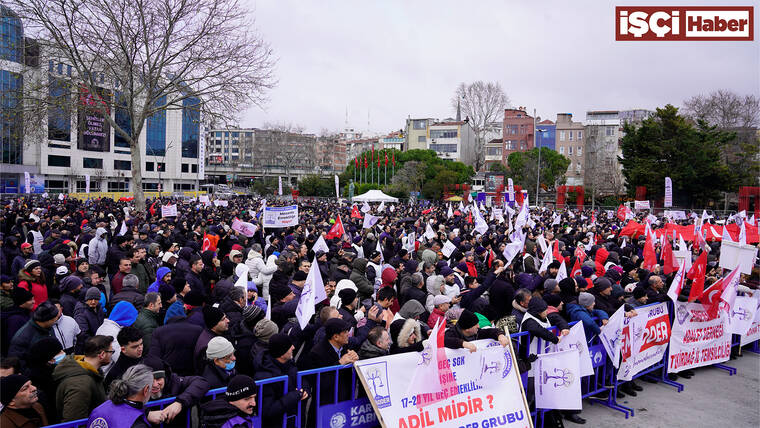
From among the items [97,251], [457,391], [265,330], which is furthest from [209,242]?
[457,391]

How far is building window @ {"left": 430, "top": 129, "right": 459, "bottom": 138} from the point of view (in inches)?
3233

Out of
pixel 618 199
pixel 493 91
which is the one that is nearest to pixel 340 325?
pixel 618 199

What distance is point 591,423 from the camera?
605 cm

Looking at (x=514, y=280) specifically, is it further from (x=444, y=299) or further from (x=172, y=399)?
(x=172, y=399)

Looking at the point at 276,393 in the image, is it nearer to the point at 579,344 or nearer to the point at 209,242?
the point at 579,344

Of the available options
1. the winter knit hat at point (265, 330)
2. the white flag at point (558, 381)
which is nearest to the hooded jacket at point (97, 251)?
the winter knit hat at point (265, 330)

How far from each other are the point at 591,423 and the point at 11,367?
19.7 ft

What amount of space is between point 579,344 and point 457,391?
6.67 feet

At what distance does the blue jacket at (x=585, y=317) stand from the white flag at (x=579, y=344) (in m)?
0.23

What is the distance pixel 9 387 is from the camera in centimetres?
316

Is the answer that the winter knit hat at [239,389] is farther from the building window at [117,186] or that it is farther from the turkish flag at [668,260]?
the building window at [117,186]

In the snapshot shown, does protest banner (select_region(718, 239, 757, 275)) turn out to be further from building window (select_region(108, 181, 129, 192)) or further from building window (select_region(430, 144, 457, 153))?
building window (select_region(108, 181, 129, 192))

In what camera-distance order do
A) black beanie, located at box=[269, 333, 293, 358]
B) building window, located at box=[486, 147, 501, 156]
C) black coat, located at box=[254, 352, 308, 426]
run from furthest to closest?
1. building window, located at box=[486, 147, 501, 156]
2. black beanie, located at box=[269, 333, 293, 358]
3. black coat, located at box=[254, 352, 308, 426]

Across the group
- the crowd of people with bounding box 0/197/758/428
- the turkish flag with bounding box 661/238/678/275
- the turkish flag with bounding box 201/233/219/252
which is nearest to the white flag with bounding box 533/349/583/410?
the crowd of people with bounding box 0/197/758/428
